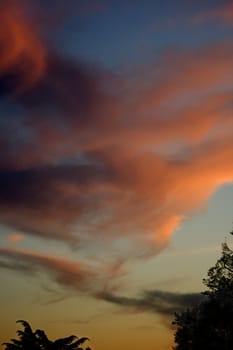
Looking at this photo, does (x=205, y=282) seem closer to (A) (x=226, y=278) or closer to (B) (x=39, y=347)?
(A) (x=226, y=278)

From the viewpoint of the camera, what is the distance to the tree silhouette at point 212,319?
5109 centimetres

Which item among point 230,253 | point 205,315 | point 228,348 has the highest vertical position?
point 230,253

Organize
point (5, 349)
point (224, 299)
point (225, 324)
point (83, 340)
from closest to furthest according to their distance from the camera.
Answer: point (224, 299)
point (225, 324)
point (5, 349)
point (83, 340)

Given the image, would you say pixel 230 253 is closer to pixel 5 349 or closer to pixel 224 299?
pixel 224 299

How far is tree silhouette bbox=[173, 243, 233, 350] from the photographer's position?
51.1 meters

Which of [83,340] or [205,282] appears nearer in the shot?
[205,282]

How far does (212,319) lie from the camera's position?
179 ft

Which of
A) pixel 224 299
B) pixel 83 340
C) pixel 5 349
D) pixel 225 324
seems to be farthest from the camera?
pixel 83 340

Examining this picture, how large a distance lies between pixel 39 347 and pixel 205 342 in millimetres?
26286

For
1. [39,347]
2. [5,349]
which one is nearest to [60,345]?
[39,347]

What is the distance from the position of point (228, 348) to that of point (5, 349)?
101ft

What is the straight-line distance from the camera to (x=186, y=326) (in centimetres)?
5606

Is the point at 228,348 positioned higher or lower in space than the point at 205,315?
lower

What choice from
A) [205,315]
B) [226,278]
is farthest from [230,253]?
[205,315]
